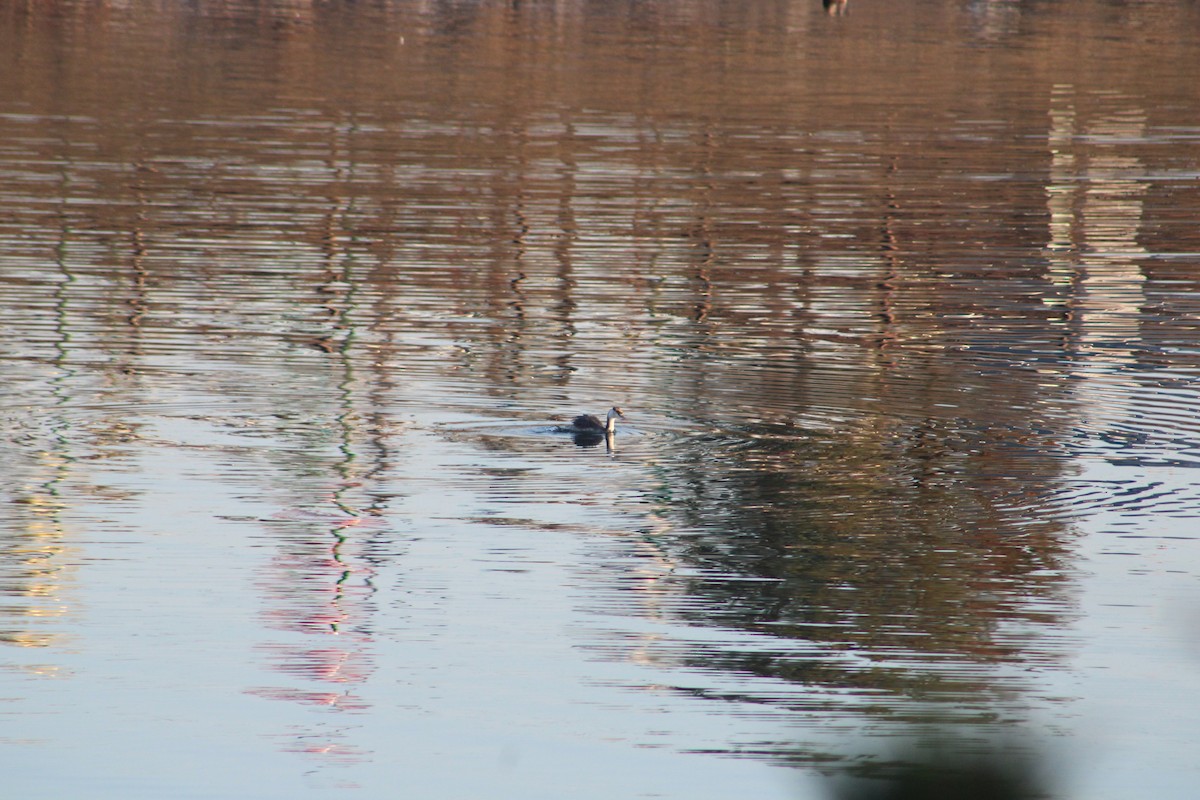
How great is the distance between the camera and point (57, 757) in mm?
7227

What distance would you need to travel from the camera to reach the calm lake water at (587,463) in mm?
7551

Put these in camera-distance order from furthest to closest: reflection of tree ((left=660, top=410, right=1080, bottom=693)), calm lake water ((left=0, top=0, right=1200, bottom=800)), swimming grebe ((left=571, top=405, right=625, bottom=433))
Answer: swimming grebe ((left=571, top=405, right=625, bottom=433))
reflection of tree ((left=660, top=410, right=1080, bottom=693))
calm lake water ((left=0, top=0, right=1200, bottom=800))

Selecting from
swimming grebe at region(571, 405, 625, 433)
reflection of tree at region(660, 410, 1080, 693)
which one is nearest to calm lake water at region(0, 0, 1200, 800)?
reflection of tree at region(660, 410, 1080, 693)

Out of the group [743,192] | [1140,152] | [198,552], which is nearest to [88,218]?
[743,192]

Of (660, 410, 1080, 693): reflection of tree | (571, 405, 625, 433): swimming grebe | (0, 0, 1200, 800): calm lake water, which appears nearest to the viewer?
(0, 0, 1200, 800): calm lake water

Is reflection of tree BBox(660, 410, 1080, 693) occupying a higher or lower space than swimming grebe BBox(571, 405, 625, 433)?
lower

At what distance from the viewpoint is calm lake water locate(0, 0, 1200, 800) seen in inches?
297

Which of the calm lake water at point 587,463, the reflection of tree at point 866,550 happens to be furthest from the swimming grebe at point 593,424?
the reflection of tree at point 866,550

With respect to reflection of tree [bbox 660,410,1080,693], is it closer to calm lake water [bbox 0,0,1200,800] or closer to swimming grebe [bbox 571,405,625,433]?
calm lake water [bbox 0,0,1200,800]

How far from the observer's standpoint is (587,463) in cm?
1230

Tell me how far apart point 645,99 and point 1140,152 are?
1047 cm

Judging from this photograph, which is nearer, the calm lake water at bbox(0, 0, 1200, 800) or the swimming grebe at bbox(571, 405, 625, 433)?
the calm lake water at bbox(0, 0, 1200, 800)

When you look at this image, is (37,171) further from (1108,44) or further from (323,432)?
(1108,44)

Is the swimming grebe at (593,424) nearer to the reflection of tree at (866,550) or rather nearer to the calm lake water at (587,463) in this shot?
the calm lake water at (587,463)
